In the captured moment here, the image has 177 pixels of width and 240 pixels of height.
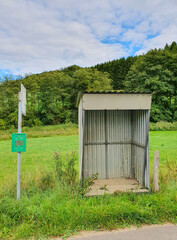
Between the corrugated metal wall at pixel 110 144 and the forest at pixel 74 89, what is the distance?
2309cm

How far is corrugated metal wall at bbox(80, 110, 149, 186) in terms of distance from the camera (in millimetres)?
5516

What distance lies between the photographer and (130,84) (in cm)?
3350

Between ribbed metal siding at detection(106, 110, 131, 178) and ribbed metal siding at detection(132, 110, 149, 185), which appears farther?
ribbed metal siding at detection(106, 110, 131, 178)

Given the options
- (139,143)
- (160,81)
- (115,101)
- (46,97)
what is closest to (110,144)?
(139,143)

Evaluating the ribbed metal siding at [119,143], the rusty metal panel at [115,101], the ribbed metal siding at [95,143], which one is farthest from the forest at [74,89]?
the rusty metal panel at [115,101]

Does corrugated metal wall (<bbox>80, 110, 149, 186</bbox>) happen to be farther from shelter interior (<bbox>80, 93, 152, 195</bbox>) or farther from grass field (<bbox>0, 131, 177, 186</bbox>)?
grass field (<bbox>0, 131, 177, 186</bbox>)

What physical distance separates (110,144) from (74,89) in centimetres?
3305

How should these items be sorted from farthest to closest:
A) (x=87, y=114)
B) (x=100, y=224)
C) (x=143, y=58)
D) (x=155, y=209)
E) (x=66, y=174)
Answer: (x=143, y=58) → (x=87, y=114) → (x=66, y=174) → (x=155, y=209) → (x=100, y=224)

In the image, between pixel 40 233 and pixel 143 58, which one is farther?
pixel 143 58

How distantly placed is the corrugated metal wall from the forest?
23.1 meters

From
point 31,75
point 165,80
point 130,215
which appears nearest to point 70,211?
point 130,215

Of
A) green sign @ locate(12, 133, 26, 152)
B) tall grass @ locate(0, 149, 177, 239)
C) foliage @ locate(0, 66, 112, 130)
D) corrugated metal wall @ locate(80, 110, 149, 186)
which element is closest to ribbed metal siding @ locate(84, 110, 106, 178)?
corrugated metal wall @ locate(80, 110, 149, 186)

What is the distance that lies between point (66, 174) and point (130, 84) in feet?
101

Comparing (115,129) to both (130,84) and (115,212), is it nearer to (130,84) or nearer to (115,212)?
(115,212)
